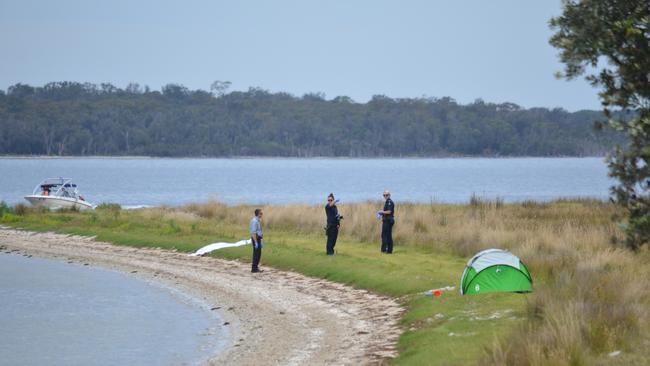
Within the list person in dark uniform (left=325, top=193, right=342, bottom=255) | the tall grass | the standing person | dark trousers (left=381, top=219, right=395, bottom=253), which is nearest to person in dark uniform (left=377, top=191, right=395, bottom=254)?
dark trousers (left=381, top=219, right=395, bottom=253)

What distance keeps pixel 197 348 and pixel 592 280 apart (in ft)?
25.8

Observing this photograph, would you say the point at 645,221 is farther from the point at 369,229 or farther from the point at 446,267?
the point at 369,229

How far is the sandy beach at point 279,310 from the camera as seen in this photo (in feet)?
59.7

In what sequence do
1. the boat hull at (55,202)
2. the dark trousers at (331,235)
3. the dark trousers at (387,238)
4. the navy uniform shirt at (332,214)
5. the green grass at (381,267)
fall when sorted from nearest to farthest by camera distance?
1. the green grass at (381,267)
2. the navy uniform shirt at (332,214)
3. the dark trousers at (331,235)
4. the dark trousers at (387,238)
5. the boat hull at (55,202)

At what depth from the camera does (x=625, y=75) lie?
12211 millimetres

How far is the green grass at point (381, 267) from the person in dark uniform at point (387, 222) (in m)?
0.39

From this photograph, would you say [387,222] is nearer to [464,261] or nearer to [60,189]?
[464,261]

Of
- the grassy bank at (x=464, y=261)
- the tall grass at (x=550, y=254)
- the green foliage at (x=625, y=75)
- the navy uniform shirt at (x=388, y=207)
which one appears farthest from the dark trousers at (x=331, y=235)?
the green foliage at (x=625, y=75)

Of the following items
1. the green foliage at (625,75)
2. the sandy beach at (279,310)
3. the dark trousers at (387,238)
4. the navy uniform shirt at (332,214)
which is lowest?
the sandy beach at (279,310)

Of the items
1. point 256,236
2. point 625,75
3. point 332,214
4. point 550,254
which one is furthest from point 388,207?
point 625,75

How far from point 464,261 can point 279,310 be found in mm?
6616

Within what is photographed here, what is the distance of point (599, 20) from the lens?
12.5 meters

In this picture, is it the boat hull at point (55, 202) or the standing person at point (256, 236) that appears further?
the boat hull at point (55, 202)

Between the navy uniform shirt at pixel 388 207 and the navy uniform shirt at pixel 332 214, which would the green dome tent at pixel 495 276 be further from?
the navy uniform shirt at pixel 332 214
